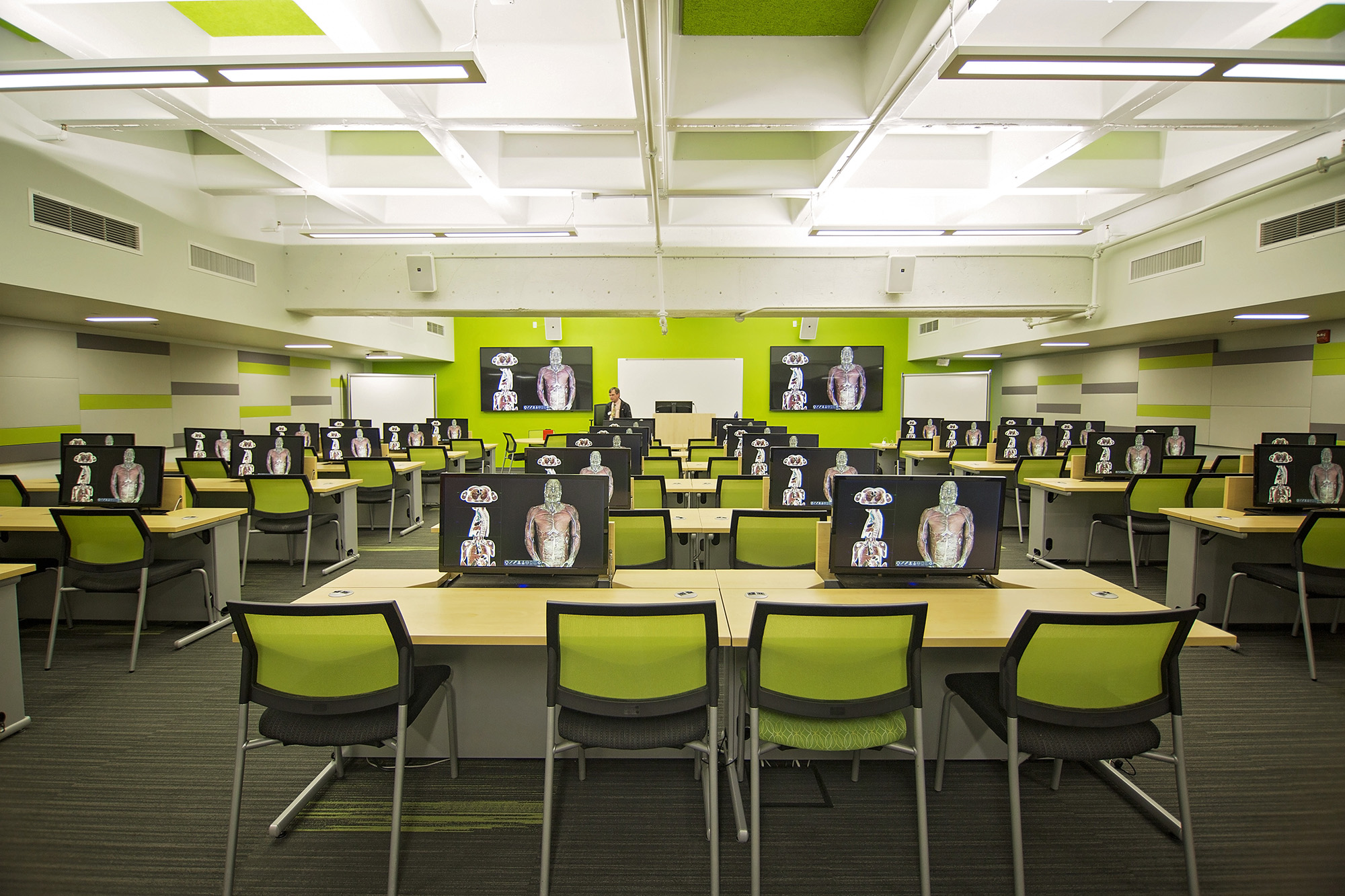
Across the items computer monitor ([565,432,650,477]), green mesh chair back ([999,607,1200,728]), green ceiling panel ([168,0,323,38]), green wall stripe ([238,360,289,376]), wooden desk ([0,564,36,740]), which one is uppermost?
green ceiling panel ([168,0,323,38])

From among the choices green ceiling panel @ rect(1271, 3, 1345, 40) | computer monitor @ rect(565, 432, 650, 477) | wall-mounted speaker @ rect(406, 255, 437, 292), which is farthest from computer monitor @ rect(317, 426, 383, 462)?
green ceiling panel @ rect(1271, 3, 1345, 40)

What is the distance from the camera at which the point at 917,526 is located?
8.25 feet

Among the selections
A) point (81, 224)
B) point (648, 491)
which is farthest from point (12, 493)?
point (648, 491)

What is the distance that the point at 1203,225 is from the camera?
5.93 metres

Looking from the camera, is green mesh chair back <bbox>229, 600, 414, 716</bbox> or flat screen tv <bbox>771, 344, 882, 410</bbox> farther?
flat screen tv <bbox>771, 344, 882, 410</bbox>

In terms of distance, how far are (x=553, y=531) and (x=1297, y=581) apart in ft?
14.0

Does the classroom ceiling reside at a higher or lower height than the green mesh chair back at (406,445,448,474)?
higher

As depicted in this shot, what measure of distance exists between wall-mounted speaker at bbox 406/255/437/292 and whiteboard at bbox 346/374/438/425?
6255 mm

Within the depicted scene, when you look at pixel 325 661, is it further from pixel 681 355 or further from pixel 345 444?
pixel 681 355

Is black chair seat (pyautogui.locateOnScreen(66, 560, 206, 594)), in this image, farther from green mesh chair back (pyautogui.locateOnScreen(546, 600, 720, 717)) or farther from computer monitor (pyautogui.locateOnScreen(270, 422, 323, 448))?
computer monitor (pyautogui.locateOnScreen(270, 422, 323, 448))

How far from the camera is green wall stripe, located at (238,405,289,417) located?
9469 millimetres

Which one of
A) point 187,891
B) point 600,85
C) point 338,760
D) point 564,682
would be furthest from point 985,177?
point 187,891

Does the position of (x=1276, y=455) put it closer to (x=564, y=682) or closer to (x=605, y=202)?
(x=564, y=682)

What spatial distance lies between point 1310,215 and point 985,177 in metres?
2.55
